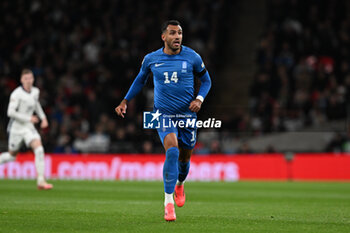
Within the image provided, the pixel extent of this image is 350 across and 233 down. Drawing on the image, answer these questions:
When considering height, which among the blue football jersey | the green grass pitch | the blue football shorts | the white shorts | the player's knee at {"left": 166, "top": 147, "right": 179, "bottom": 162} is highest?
the blue football jersey

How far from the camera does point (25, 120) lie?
13.3 m

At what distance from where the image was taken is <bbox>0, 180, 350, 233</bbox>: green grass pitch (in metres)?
6.89

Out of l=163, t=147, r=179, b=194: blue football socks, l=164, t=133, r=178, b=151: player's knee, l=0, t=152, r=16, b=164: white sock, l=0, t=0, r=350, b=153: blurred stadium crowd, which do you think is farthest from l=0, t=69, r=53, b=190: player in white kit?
l=0, t=0, r=350, b=153: blurred stadium crowd

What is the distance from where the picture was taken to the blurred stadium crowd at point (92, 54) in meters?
22.0

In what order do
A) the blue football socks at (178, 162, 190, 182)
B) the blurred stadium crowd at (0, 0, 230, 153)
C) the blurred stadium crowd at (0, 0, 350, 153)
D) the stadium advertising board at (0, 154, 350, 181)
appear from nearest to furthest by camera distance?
the blue football socks at (178, 162, 190, 182) → the stadium advertising board at (0, 154, 350, 181) → the blurred stadium crowd at (0, 0, 350, 153) → the blurred stadium crowd at (0, 0, 230, 153)

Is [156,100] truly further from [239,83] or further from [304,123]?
[239,83]

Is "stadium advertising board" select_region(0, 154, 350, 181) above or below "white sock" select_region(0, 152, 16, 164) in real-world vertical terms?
below

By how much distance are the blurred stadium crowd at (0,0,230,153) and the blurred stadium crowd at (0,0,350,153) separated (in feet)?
0.14

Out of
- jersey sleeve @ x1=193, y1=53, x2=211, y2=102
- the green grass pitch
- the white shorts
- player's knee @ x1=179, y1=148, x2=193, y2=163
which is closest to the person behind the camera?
the green grass pitch

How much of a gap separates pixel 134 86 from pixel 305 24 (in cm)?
1664

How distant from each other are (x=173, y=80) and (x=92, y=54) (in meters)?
17.3

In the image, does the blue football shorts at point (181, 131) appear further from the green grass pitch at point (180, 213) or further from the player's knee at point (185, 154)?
the green grass pitch at point (180, 213)

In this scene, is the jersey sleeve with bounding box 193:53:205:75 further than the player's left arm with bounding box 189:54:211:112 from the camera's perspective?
Yes

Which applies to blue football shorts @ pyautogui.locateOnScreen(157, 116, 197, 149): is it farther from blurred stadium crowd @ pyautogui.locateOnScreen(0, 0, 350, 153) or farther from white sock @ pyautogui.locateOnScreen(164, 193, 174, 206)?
blurred stadium crowd @ pyautogui.locateOnScreen(0, 0, 350, 153)
